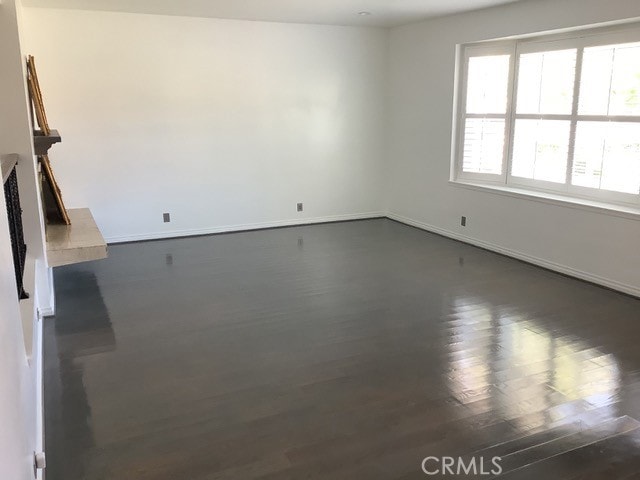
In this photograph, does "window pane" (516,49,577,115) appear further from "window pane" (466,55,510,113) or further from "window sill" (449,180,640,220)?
"window sill" (449,180,640,220)

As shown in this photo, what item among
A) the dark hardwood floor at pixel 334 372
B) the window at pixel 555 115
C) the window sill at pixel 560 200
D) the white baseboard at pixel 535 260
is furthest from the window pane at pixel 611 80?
the dark hardwood floor at pixel 334 372

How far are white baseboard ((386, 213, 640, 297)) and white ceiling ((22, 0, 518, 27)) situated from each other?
236cm

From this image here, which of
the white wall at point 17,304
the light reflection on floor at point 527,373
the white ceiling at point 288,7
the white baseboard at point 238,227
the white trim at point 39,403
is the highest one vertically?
the white ceiling at point 288,7

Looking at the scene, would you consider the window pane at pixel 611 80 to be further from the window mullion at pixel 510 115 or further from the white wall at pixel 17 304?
the white wall at pixel 17 304

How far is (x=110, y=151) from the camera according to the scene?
5711mm

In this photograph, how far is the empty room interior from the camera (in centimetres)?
238

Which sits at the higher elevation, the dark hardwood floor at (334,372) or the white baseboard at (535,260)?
the white baseboard at (535,260)

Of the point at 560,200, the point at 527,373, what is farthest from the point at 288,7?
the point at 527,373

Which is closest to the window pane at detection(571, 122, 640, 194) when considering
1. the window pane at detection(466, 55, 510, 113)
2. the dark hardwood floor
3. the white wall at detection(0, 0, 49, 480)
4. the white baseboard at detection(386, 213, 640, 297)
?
the white baseboard at detection(386, 213, 640, 297)

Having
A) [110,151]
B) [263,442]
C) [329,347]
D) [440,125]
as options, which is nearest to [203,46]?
[110,151]

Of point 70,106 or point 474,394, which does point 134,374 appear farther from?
point 70,106

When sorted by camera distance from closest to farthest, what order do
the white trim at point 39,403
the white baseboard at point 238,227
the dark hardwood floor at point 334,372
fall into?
the white trim at point 39,403 → the dark hardwood floor at point 334,372 → the white baseboard at point 238,227

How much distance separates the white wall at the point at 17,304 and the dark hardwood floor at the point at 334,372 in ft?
1.06

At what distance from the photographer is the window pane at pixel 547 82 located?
15.8 ft
